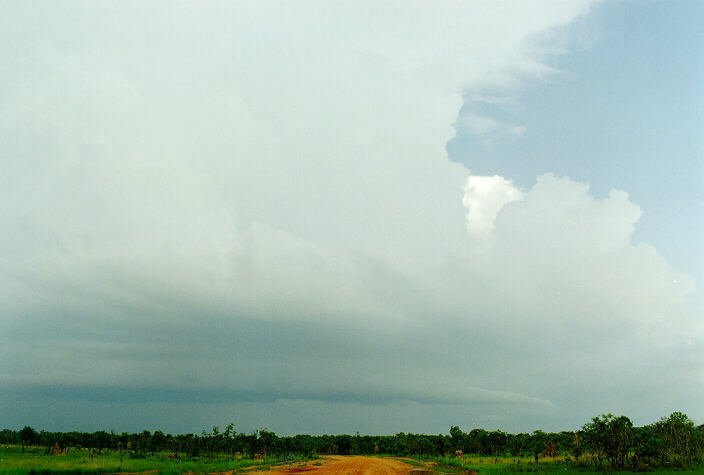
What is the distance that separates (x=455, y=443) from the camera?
12225 centimetres

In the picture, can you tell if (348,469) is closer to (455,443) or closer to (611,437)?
Result: (611,437)

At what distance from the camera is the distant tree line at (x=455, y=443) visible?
49312 millimetres

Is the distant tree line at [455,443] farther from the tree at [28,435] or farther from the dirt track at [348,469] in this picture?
the dirt track at [348,469]

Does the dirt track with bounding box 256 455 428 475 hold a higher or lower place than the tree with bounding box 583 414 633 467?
lower

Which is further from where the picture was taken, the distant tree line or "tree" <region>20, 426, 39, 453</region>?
"tree" <region>20, 426, 39, 453</region>

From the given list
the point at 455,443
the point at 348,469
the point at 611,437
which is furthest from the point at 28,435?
the point at 611,437

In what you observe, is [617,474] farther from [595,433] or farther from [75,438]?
[75,438]

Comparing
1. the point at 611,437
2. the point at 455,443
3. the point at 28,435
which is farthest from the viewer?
the point at 455,443

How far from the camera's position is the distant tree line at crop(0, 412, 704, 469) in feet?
162

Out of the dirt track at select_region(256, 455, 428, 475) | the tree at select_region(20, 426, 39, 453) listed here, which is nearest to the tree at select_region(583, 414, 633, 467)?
the dirt track at select_region(256, 455, 428, 475)

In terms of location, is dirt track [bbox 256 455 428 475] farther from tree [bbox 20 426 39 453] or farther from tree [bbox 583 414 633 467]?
tree [bbox 20 426 39 453]

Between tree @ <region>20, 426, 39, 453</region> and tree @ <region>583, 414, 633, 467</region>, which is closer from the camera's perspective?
tree @ <region>583, 414, 633, 467</region>

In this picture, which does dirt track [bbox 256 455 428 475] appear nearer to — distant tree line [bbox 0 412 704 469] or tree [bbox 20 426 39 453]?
distant tree line [bbox 0 412 704 469]

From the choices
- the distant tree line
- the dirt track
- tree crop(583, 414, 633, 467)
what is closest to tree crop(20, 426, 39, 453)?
the distant tree line
